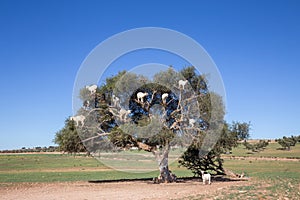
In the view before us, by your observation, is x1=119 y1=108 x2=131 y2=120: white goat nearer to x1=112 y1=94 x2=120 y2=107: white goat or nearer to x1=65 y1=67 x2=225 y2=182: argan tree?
x1=65 y1=67 x2=225 y2=182: argan tree

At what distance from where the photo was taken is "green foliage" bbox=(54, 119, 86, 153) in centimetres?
2912

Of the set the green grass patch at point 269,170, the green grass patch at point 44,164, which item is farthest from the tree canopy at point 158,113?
the green grass patch at point 44,164

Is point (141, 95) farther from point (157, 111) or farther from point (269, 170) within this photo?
point (269, 170)

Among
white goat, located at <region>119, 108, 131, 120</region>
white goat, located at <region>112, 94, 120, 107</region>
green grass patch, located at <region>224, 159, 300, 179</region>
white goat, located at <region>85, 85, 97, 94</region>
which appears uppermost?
white goat, located at <region>85, 85, 97, 94</region>

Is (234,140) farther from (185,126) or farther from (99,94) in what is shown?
(99,94)

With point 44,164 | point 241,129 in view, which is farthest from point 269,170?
point 44,164

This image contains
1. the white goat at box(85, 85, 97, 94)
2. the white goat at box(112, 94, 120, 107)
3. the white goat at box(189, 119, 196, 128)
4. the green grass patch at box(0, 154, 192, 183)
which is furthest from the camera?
the green grass patch at box(0, 154, 192, 183)

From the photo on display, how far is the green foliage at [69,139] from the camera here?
29.1 metres

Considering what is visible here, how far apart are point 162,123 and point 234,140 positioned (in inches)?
305

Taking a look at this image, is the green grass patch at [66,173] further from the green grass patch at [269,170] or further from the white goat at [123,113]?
the white goat at [123,113]

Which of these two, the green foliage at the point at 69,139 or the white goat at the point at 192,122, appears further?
the green foliage at the point at 69,139

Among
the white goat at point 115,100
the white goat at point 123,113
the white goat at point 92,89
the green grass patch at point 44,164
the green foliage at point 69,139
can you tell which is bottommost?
the green grass patch at point 44,164

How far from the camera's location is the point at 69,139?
29.3m

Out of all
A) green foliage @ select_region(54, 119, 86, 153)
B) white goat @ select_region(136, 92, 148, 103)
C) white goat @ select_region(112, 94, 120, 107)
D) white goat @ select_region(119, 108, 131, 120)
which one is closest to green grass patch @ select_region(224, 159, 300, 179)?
white goat @ select_region(136, 92, 148, 103)
